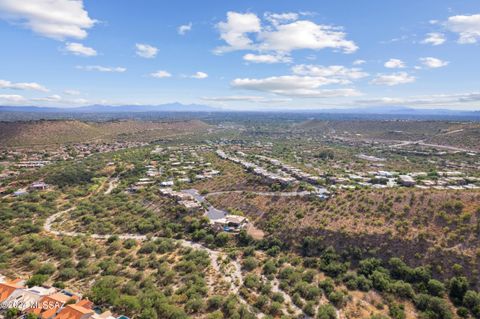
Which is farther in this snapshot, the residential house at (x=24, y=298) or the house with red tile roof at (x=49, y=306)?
the residential house at (x=24, y=298)

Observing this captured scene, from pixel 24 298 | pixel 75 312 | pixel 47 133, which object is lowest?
pixel 24 298

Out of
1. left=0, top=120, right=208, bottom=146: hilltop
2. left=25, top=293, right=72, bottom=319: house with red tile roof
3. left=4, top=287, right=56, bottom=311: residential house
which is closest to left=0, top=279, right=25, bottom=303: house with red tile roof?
left=4, top=287, right=56, bottom=311: residential house

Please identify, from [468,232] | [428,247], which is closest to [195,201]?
[428,247]

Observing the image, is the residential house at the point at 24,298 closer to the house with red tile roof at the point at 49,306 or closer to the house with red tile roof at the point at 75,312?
the house with red tile roof at the point at 49,306

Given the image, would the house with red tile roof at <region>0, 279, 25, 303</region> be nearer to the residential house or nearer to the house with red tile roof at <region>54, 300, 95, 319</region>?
the residential house

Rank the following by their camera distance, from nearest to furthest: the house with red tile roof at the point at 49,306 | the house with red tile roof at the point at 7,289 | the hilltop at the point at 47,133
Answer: the house with red tile roof at the point at 49,306 → the house with red tile roof at the point at 7,289 → the hilltop at the point at 47,133

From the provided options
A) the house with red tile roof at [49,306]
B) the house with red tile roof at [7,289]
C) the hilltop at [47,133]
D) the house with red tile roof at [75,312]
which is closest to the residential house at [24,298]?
the house with red tile roof at [7,289]

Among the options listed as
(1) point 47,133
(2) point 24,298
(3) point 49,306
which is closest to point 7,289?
(2) point 24,298

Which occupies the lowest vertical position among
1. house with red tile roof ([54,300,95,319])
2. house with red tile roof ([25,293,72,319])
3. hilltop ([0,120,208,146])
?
house with red tile roof ([25,293,72,319])

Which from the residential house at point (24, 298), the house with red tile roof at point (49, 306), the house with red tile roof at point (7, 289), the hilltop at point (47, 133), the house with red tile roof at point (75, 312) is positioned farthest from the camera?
the hilltop at point (47, 133)

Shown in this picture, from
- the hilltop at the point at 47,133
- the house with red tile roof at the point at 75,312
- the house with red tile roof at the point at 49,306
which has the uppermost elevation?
the hilltop at the point at 47,133

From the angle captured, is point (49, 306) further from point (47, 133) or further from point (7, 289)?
point (47, 133)
